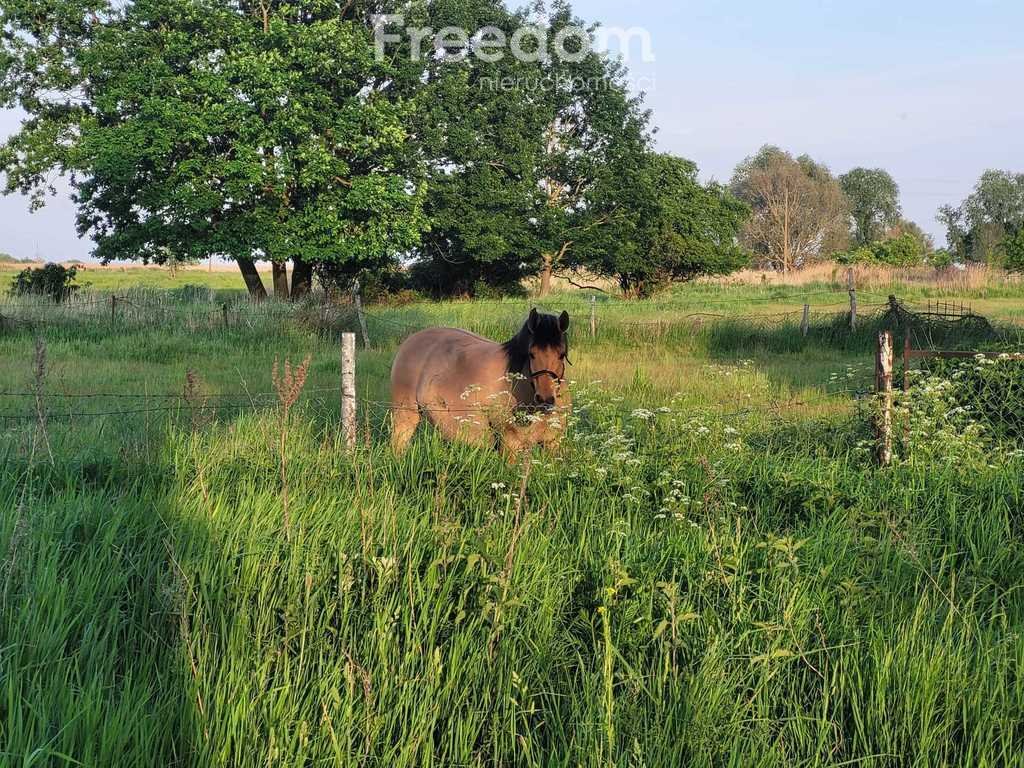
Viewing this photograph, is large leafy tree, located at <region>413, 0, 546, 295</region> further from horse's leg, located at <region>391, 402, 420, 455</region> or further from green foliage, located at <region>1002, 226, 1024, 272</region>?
horse's leg, located at <region>391, 402, 420, 455</region>

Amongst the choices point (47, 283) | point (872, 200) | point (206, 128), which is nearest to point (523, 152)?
point (206, 128)

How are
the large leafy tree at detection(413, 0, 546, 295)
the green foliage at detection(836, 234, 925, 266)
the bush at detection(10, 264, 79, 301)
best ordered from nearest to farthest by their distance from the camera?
the bush at detection(10, 264, 79, 301) < the large leafy tree at detection(413, 0, 546, 295) < the green foliage at detection(836, 234, 925, 266)

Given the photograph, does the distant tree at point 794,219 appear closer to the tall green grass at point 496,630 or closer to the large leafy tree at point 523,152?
the large leafy tree at point 523,152

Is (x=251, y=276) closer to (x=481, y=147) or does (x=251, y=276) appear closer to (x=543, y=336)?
(x=481, y=147)

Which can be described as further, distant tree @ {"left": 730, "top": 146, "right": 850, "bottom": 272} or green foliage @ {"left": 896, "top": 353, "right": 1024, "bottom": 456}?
distant tree @ {"left": 730, "top": 146, "right": 850, "bottom": 272}

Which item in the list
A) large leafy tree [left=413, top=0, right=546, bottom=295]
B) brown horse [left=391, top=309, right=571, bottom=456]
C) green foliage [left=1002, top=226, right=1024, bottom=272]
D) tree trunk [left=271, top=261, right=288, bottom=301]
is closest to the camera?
brown horse [left=391, top=309, right=571, bottom=456]

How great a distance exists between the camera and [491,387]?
6664mm

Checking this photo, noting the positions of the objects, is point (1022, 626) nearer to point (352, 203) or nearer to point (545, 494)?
point (545, 494)

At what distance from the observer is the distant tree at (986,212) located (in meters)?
78.2

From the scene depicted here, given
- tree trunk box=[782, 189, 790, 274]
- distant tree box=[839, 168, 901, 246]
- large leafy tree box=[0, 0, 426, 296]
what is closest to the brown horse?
large leafy tree box=[0, 0, 426, 296]

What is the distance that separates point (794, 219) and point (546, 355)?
3127 inches

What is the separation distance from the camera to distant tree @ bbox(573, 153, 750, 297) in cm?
3962

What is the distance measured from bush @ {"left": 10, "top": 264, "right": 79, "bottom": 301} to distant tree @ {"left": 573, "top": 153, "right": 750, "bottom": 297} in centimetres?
2266

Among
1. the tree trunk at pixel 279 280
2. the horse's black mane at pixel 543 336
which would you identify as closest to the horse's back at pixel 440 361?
the horse's black mane at pixel 543 336
